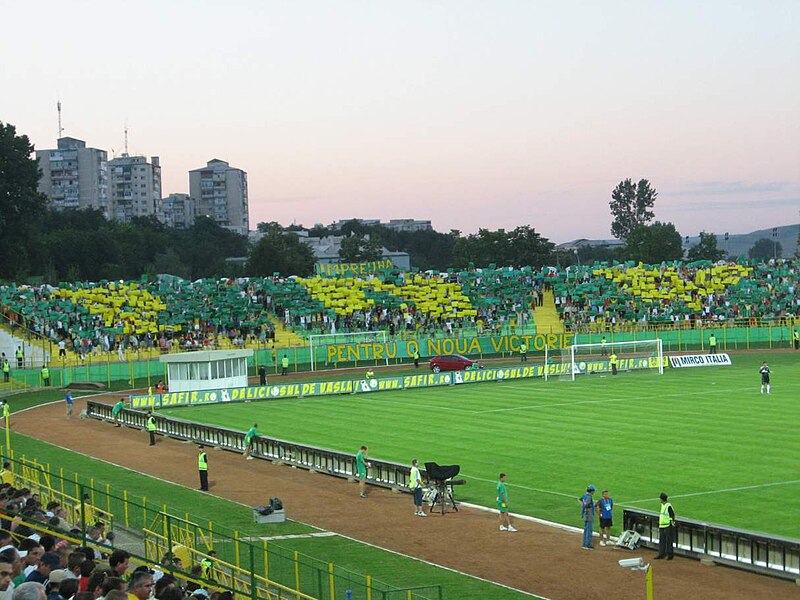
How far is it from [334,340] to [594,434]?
126 ft

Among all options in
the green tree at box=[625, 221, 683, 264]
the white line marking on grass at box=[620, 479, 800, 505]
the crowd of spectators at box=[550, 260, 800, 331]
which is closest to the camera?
the white line marking on grass at box=[620, 479, 800, 505]

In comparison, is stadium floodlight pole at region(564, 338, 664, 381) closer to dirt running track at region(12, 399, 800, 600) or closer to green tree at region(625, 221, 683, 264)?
dirt running track at region(12, 399, 800, 600)

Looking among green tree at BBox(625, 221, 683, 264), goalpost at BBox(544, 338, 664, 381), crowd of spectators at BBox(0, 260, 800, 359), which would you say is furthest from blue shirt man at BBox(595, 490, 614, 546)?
green tree at BBox(625, 221, 683, 264)

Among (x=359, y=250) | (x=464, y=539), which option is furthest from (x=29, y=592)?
(x=359, y=250)

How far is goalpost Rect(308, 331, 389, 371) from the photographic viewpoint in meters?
80.1

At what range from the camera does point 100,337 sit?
265 ft

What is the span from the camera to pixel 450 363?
76.3 m

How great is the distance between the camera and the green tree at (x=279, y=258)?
14600cm

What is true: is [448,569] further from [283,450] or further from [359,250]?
[359,250]

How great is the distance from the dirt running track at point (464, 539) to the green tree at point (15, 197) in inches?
2291

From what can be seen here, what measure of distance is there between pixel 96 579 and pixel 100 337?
70.3 meters

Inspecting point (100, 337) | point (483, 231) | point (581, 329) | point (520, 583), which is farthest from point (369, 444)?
point (483, 231)

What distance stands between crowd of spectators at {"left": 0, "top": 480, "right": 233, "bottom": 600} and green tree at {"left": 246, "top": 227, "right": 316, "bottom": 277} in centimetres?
12752

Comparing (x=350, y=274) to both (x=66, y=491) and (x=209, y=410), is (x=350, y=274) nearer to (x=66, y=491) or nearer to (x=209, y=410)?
(x=209, y=410)
